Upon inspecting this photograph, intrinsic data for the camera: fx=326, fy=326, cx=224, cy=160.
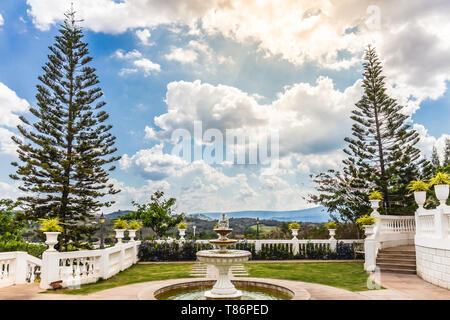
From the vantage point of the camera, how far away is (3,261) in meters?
7.26

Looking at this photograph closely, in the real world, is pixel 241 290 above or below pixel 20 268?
below

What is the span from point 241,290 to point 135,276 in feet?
11.4

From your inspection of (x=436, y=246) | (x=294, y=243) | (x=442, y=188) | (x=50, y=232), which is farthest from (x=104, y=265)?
(x=442, y=188)

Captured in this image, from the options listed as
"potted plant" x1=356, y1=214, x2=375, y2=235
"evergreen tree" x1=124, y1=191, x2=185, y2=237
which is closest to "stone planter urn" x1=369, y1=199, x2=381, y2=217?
"potted plant" x1=356, y1=214, x2=375, y2=235

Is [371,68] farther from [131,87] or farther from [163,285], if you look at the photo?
[163,285]

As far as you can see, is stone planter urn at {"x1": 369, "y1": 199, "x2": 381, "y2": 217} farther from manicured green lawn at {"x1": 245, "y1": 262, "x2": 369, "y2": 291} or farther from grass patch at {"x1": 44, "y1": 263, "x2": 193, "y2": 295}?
grass patch at {"x1": 44, "y1": 263, "x2": 193, "y2": 295}

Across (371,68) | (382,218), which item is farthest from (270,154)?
(371,68)

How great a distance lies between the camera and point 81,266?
805 cm

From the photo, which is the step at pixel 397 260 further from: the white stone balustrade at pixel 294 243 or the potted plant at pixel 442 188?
the white stone balustrade at pixel 294 243

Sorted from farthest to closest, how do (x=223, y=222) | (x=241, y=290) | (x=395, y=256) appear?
(x=395, y=256), (x=241, y=290), (x=223, y=222)

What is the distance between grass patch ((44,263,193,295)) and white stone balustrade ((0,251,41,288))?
132 centimetres

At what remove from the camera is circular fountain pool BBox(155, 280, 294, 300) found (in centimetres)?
627

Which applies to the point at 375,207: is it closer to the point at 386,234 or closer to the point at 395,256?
the point at 386,234

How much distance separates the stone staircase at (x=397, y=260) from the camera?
927 centimetres
